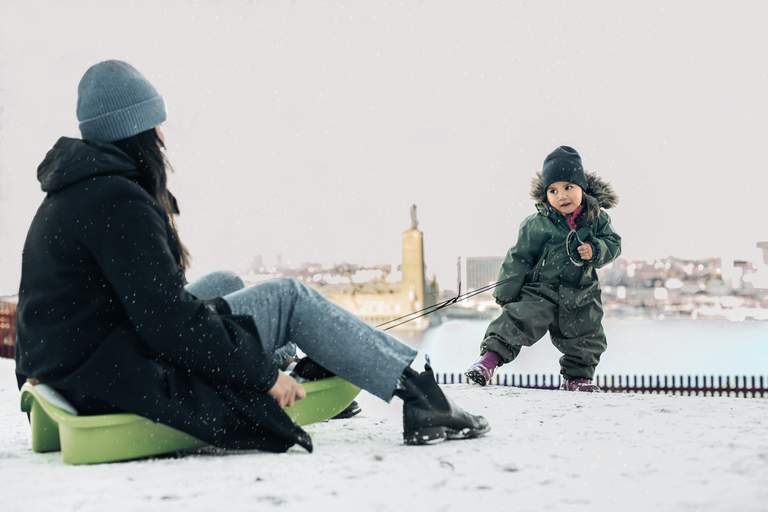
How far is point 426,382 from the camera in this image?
2.70 meters

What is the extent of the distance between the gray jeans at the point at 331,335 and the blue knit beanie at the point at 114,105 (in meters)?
0.59

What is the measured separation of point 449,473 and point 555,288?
10.1 feet

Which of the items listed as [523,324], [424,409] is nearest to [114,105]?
[424,409]

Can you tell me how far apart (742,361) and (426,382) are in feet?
237

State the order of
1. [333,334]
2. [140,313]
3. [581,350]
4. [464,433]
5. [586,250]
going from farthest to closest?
[581,350] → [586,250] → [464,433] → [333,334] → [140,313]

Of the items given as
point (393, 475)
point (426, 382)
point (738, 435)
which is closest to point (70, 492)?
point (393, 475)

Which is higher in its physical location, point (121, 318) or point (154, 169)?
point (154, 169)

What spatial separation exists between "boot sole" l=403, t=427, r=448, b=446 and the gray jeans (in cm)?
16

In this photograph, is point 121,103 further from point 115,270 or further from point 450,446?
point 450,446

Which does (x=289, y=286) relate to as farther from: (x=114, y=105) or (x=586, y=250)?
(x=586, y=250)

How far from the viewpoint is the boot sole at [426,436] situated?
2721mm

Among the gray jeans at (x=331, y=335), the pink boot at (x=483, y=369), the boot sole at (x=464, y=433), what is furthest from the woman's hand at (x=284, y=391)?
the pink boot at (x=483, y=369)

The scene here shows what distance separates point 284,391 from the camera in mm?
2521

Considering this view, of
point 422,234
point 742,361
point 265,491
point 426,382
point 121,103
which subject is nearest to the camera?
point 265,491
